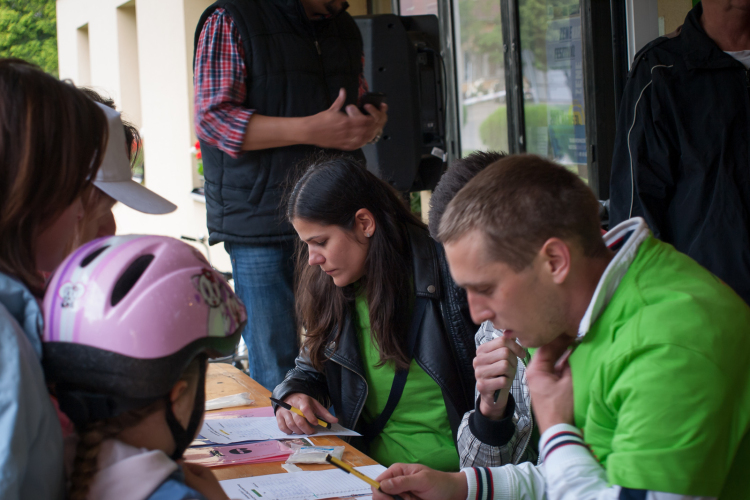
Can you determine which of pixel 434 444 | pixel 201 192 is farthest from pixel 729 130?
pixel 201 192

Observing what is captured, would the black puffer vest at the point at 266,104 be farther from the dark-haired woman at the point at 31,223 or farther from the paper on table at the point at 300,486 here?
the dark-haired woman at the point at 31,223

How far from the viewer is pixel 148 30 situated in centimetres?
860

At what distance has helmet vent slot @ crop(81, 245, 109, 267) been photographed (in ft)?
3.22

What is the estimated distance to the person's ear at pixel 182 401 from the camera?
3.44 ft

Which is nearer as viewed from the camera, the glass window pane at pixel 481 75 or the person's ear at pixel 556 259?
the person's ear at pixel 556 259

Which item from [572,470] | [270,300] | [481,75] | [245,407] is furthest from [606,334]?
[481,75]

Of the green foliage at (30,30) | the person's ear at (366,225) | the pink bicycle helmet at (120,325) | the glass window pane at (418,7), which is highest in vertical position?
the green foliage at (30,30)

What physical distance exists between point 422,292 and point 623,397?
1.06m

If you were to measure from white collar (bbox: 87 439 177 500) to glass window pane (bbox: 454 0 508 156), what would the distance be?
168 inches

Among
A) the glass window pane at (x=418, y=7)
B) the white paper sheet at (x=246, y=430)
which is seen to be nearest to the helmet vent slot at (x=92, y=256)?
the white paper sheet at (x=246, y=430)

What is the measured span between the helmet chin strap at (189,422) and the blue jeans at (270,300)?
1.50 m

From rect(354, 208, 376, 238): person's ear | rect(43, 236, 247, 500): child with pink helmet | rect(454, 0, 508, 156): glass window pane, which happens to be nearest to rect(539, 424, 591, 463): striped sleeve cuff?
rect(43, 236, 247, 500): child with pink helmet

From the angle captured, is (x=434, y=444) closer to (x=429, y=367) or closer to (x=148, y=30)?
(x=429, y=367)

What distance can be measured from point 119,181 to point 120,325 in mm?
514
